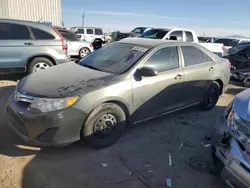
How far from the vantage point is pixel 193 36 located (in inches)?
484

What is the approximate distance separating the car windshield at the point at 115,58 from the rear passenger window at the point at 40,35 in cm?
305

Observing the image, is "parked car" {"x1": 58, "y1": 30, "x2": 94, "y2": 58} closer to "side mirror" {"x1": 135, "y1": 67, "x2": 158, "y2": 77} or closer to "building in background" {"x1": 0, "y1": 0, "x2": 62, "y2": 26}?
"side mirror" {"x1": 135, "y1": 67, "x2": 158, "y2": 77}

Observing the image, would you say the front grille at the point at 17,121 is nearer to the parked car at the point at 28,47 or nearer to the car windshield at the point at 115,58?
the car windshield at the point at 115,58

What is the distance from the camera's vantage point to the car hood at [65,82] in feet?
11.3

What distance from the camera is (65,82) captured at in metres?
3.68

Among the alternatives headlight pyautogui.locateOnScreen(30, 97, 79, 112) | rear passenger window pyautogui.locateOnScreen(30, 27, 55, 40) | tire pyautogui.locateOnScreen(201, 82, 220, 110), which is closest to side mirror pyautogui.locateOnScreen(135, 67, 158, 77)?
headlight pyautogui.locateOnScreen(30, 97, 79, 112)

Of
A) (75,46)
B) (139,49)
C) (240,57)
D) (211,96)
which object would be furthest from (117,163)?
(75,46)

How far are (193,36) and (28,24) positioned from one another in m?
7.95

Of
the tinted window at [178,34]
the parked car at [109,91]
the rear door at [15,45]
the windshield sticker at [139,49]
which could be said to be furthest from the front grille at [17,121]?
the tinted window at [178,34]

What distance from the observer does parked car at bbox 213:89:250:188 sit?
2334mm

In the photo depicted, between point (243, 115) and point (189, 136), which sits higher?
point (243, 115)

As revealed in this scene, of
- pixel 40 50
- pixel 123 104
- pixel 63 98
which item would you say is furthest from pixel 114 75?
pixel 40 50

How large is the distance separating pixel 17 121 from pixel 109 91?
4.34 feet

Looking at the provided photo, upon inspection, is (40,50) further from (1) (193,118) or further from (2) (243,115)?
(2) (243,115)
